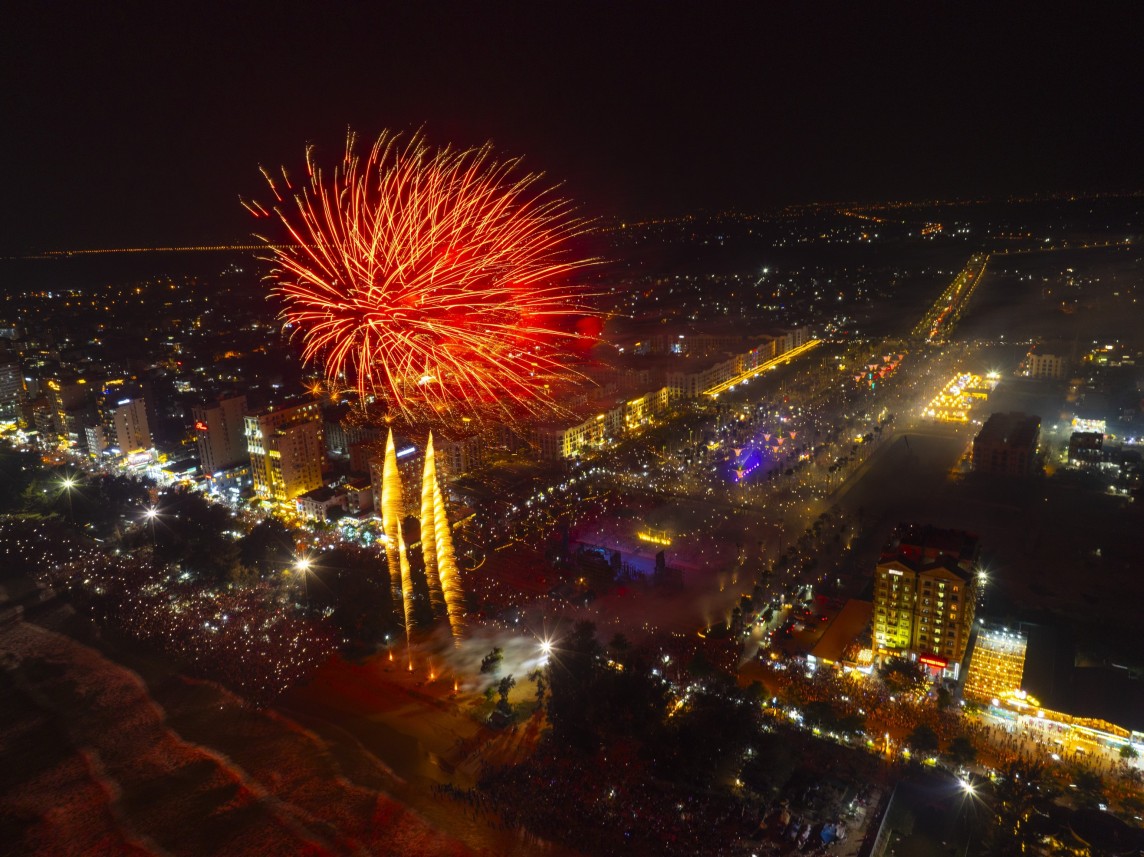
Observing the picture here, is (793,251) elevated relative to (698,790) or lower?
elevated

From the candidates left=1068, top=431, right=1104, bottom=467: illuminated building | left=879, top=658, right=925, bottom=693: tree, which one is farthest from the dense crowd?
left=1068, top=431, right=1104, bottom=467: illuminated building

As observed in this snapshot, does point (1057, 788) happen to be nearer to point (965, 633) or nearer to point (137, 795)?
point (965, 633)

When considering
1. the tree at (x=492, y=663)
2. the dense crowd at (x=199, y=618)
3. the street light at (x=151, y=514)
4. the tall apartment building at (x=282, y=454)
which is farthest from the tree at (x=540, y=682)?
the street light at (x=151, y=514)

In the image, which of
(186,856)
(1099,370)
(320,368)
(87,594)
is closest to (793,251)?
(1099,370)

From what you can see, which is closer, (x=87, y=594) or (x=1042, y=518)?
(x=87, y=594)

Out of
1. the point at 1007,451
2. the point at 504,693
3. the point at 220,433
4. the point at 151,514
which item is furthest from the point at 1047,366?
the point at 151,514

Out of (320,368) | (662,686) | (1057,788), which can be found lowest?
(1057,788)

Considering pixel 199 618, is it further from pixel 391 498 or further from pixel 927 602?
pixel 927 602
